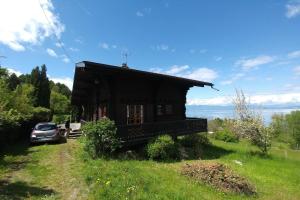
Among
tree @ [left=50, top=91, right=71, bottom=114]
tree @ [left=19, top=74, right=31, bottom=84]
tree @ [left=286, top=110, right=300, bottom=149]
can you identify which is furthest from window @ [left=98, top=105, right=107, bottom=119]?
tree @ [left=286, top=110, right=300, bottom=149]

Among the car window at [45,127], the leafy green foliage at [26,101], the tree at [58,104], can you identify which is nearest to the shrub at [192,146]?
the car window at [45,127]

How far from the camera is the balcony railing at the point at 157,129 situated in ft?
49.7

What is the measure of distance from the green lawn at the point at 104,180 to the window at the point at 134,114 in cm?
442

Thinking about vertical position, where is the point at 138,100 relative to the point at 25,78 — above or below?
below

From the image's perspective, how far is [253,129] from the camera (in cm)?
2070

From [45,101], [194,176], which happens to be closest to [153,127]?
[194,176]

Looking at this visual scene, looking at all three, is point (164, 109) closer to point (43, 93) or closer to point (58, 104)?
point (43, 93)

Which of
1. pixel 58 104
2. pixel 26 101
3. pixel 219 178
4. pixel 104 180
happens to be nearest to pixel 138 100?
pixel 219 178

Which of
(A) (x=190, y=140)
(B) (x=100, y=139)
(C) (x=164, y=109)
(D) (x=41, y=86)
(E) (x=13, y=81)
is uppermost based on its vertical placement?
(E) (x=13, y=81)

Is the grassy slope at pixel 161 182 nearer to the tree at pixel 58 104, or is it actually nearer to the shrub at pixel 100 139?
the shrub at pixel 100 139

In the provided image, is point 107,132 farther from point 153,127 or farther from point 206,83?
point 206,83

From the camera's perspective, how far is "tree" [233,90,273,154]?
811 inches

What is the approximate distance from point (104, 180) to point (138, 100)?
9474 mm

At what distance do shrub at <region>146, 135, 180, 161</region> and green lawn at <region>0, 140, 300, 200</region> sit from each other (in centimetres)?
98
